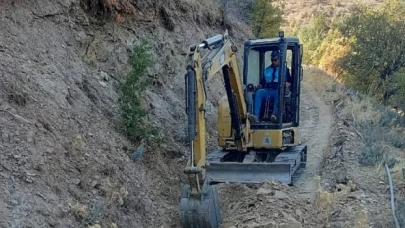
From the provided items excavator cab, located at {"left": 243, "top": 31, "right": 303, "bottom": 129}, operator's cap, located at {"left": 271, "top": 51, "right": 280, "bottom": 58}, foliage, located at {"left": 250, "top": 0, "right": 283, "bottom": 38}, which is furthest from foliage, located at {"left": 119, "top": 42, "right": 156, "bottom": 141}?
foliage, located at {"left": 250, "top": 0, "right": 283, "bottom": 38}

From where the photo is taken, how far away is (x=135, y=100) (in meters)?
9.38

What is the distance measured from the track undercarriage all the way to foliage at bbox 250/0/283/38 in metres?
17.5

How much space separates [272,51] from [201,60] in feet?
10.9

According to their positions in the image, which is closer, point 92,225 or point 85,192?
point 92,225

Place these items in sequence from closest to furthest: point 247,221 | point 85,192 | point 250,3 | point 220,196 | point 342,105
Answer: point 85,192 < point 247,221 < point 220,196 < point 342,105 < point 250,3

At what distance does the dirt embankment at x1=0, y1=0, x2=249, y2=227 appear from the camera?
20.8ft

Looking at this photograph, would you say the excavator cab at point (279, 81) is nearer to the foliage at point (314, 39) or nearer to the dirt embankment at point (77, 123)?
the dirt embankment at point (77, 123)

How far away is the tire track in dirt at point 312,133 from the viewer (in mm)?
9807

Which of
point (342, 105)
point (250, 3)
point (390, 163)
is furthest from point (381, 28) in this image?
point (390, 163)

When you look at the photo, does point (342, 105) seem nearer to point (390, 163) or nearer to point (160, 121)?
point (390, 163)

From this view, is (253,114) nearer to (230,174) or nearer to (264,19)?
(230,174)

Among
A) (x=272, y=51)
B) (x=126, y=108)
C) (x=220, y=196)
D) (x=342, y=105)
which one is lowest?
(x=342, y=105)

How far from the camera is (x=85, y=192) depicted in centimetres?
690

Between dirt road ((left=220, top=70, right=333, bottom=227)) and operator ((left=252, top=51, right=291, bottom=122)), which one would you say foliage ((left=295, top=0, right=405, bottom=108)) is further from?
dirt road ((left=220, top=70, right=333, bottom=227))
